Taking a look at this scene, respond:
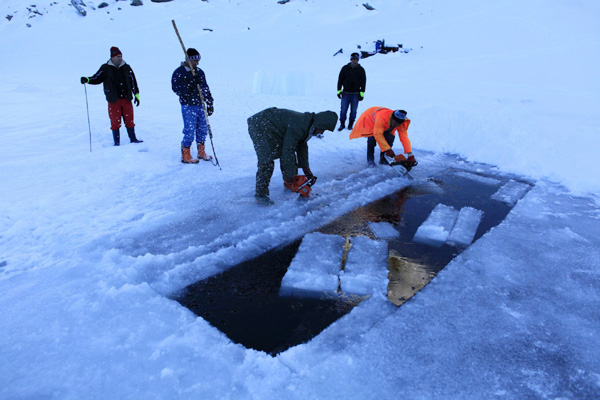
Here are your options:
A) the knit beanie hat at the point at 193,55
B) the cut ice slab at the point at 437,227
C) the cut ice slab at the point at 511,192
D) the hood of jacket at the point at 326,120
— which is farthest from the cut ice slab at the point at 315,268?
the knit beanie hat at the point at 193,55

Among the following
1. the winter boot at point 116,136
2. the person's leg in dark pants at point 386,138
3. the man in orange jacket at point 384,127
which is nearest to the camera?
the man in orange jacket at point 384,127

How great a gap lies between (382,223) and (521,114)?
501cm

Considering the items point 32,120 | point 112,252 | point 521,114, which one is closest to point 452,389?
point 112,252

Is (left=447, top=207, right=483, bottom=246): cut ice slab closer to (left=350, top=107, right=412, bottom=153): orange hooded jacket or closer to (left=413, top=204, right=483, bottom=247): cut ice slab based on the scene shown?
(left=413, top=204, right=483, bottom=247): cut ice slab

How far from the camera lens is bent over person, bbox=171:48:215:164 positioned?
5027mm

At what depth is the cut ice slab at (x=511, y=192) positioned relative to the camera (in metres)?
4.62

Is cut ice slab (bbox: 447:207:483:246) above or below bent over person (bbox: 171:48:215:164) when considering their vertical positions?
below

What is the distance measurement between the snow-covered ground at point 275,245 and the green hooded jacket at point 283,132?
22.9 inches

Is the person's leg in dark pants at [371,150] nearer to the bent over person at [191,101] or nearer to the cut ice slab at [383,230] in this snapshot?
the cut ice slab at [383,230]

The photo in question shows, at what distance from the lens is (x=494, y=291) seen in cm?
280

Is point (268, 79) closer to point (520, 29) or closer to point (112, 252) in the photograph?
point (112, 252)

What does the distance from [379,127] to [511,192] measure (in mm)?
1973

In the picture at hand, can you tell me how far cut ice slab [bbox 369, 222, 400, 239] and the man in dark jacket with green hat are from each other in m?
1.04

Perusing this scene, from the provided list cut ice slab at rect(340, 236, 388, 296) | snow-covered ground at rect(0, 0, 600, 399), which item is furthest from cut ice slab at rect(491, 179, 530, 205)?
cut ice slab at rect(340, 236, 388, 296)
